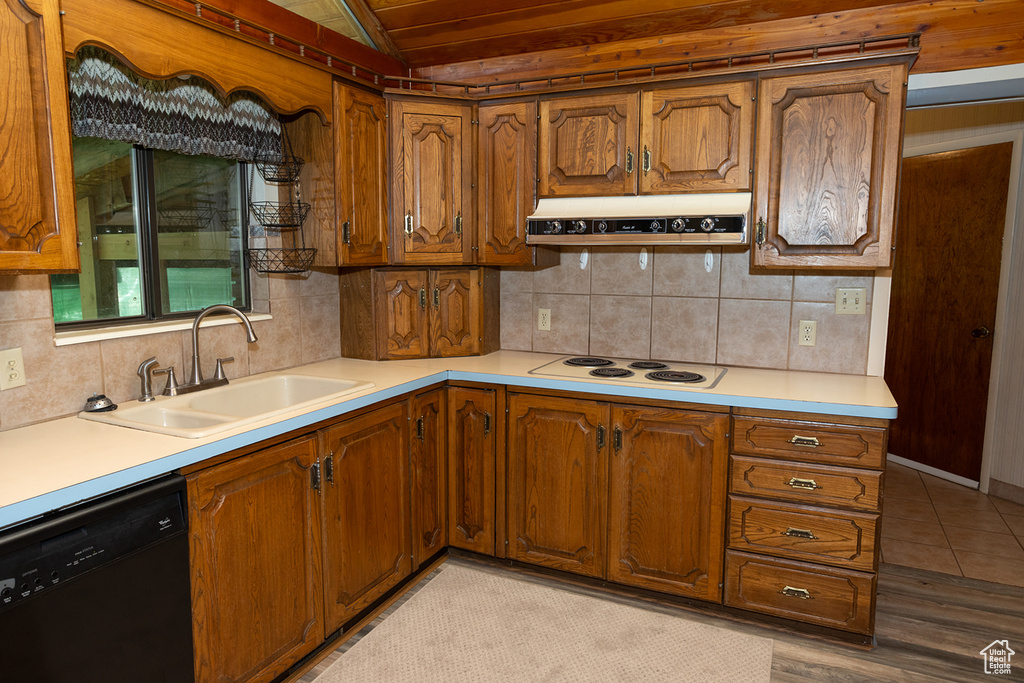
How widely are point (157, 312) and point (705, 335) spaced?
2.28 m

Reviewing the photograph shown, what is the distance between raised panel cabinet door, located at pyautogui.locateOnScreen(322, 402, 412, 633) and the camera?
→ 223cm

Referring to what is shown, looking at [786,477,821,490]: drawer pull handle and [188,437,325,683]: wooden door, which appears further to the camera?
[786,477,821,490]: drawer pull handle

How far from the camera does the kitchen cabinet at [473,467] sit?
279cm

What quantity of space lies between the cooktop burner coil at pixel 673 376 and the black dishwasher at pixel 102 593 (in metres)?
1.77

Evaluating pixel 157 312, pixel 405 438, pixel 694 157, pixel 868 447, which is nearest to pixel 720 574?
pixel 868 447

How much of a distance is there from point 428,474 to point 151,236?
1.43 metres

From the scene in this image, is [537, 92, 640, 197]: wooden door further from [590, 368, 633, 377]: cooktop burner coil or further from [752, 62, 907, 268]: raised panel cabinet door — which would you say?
[590, 368, 633, 377]: cooktop burner coil

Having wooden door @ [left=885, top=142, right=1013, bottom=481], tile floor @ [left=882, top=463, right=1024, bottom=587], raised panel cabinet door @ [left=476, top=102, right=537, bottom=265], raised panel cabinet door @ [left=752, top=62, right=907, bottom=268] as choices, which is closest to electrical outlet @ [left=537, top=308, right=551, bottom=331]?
raised panel cabinet door @ [left=476, top=102, right=537, bottom=265]

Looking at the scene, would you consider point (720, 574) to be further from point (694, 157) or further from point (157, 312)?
point (157, 312)

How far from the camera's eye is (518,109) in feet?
9.41

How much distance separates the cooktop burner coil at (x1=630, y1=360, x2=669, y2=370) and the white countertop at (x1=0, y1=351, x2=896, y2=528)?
30 centimetres

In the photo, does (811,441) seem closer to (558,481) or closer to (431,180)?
(558,481)

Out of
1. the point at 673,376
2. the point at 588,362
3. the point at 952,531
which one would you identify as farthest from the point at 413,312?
the point at 952,531

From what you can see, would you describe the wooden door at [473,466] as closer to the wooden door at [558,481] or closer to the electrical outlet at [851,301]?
the wooden door at [558,481]
